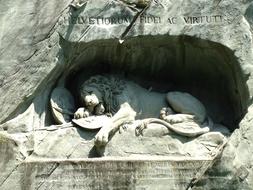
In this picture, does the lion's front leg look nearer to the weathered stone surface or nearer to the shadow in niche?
the weathered stone surface

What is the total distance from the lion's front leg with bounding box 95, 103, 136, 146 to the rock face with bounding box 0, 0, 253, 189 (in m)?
0.15

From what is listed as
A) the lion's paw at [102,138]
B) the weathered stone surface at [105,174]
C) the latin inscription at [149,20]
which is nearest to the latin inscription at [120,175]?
the weathered stone surface at [105,174]

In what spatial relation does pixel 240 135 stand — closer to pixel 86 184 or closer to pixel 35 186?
pixel 86 184

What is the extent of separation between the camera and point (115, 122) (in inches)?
306

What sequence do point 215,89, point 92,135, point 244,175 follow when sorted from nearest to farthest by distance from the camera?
point 244,175 → point 92,135 → point 215,89

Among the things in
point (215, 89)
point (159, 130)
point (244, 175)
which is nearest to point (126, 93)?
point (159, 130)

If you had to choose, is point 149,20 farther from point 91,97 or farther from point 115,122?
point 115,122

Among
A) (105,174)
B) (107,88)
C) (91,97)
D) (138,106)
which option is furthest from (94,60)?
(105,174)

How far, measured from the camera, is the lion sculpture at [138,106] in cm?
786

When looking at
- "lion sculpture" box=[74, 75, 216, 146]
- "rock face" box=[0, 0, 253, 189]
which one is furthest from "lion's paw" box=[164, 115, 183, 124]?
"rock face" box=[0, 0, 253, 189]

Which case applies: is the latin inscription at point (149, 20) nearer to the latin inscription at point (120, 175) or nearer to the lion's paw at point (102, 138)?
the lion's paw at point (102, 138)

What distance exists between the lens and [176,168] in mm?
7434

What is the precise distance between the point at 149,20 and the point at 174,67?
0.77 metres

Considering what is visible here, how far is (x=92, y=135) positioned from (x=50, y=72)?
0.92 metres
